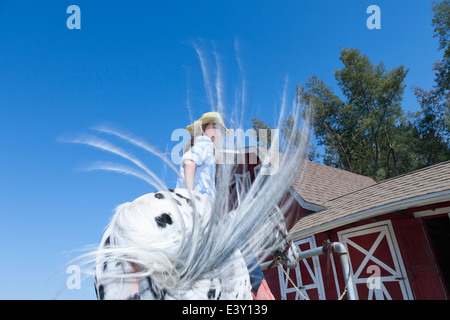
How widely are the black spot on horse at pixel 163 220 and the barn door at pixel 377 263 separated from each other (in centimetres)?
750

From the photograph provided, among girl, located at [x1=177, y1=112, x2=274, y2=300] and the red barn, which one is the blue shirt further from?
the red barn

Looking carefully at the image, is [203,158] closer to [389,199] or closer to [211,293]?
[211,293]

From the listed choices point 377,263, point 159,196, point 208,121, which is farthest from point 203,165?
point 377,263

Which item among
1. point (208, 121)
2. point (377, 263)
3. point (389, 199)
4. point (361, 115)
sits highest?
point (361, 115)

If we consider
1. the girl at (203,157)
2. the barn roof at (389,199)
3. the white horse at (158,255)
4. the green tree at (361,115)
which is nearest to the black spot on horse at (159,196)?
the white horse at (158,255)

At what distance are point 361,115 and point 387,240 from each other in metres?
22.8

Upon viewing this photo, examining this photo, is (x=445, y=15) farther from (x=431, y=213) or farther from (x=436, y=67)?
(x=431, y=213)

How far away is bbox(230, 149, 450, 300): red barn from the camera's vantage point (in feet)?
20.9

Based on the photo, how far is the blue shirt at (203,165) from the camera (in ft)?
4.80

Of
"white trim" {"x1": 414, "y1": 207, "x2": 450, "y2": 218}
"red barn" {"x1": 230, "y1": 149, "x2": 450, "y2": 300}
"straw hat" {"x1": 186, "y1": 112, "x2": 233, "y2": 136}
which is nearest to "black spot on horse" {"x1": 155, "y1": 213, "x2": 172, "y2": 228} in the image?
"straw hat" {"x1": 186, "y1": 112, "x2": 233, "y2": 136}

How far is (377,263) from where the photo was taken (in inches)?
290

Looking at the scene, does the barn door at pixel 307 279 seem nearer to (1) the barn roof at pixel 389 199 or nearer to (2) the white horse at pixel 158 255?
(1) the barn roof at pixel 389 199

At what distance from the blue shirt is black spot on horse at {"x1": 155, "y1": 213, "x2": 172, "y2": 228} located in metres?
0.35
